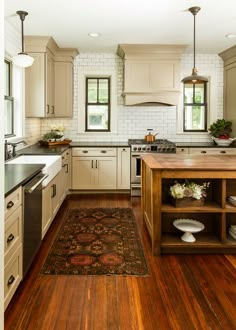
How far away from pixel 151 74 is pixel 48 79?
1828 millimetres

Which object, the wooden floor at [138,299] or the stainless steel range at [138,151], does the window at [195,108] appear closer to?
the stainless steel range at [138,151]

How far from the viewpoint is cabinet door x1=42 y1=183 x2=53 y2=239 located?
12.2ft

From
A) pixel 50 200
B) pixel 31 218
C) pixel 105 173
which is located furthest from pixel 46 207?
pixel 105 173

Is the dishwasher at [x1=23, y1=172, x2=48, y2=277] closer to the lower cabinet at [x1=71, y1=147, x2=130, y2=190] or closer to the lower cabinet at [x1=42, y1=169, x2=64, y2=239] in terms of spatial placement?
the lower cabinet at [x1=42, y1=169, x2=64, y2=239]

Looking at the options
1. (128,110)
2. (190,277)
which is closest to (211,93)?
(128,110)

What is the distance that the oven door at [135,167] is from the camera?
620 centimetres

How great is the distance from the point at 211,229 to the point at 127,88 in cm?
334

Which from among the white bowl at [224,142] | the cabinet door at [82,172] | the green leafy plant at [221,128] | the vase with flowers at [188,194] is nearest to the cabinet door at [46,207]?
the vase with flowers at [188,194]

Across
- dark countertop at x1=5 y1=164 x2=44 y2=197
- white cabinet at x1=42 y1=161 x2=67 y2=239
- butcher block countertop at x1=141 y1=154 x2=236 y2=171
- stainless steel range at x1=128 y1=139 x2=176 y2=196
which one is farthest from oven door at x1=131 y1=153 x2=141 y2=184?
dark countertop at x1=5 y1=164 x2=44 y2=197

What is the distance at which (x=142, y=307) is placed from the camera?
2.54 metres

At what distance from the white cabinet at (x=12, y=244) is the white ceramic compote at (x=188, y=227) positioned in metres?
1.62

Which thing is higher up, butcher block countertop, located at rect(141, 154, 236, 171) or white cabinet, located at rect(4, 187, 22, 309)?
butcher block countertop, located at rect(141, 154, 236, 171)

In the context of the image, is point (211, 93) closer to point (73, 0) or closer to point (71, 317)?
point (73, 0)

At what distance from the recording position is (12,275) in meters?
2.51
